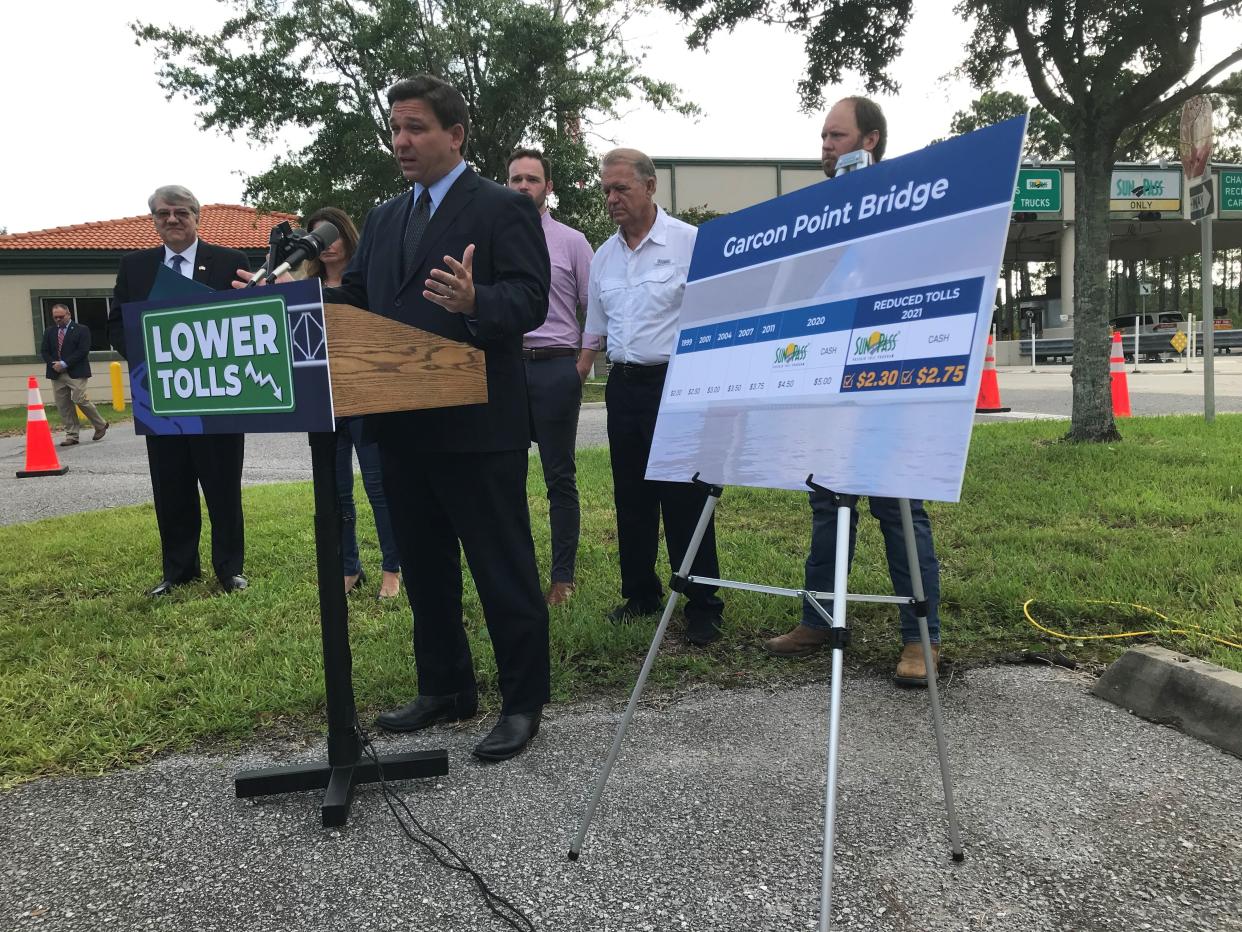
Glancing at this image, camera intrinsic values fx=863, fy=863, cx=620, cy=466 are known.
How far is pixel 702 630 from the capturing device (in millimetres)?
3766

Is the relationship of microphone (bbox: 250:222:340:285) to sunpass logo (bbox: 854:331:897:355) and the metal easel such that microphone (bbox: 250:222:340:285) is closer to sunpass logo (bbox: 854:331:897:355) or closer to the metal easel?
the metal easel

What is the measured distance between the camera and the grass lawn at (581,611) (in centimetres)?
320

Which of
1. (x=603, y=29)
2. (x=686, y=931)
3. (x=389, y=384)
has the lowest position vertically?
(x=686, y=931)

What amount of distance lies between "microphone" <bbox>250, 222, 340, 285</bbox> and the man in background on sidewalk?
520 inches

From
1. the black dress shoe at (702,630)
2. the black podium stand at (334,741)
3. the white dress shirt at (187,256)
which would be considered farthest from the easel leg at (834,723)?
the white dress shirt at (187,256)

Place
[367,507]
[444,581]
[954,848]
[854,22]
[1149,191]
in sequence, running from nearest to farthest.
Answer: [954,848] → [444,581] → [367,507] → [854,22] → [1149,191]

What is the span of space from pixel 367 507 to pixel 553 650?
376cm

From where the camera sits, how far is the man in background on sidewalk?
13508 millimetres

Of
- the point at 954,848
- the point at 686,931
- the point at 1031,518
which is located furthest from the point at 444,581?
the point at 1031,518

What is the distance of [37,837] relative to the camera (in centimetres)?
238

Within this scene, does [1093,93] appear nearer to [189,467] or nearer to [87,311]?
[189,467]

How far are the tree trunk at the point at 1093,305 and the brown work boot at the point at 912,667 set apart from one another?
5561 millimetres

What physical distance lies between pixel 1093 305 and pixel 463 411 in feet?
23.6

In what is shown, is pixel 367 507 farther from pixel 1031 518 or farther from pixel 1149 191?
pixel 1149 191
